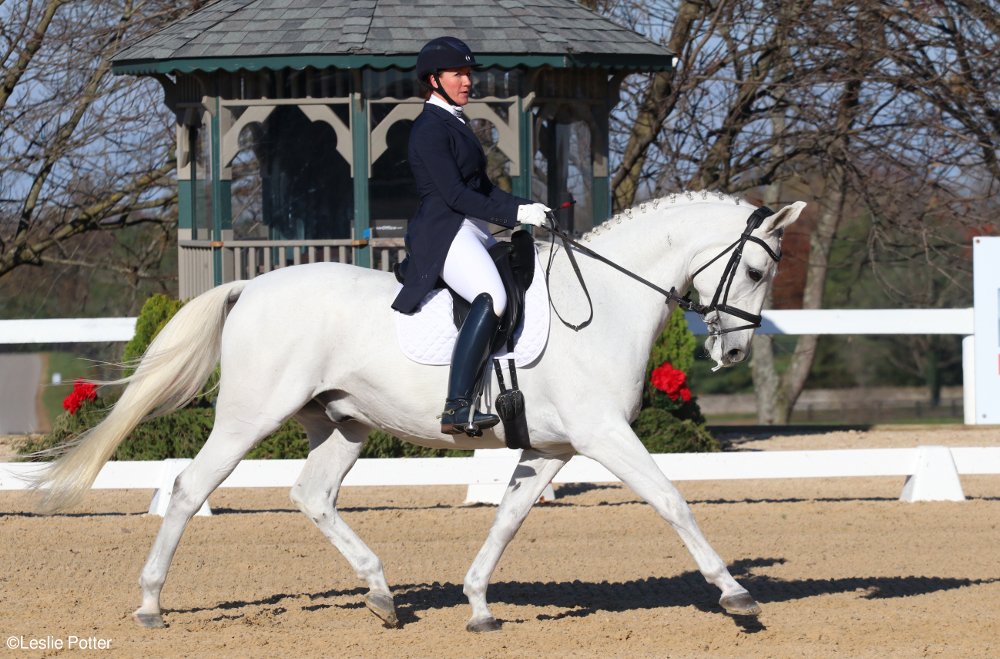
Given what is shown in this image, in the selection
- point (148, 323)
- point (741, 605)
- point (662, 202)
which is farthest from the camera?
point (148, 323)

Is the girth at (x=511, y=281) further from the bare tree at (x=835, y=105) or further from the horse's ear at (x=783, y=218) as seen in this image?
the bare tree at (x=835, y=105)

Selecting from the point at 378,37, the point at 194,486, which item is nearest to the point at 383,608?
the point at 194,486

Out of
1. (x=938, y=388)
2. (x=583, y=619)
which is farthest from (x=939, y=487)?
(x=938, y=388)

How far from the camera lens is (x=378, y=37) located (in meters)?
13.0

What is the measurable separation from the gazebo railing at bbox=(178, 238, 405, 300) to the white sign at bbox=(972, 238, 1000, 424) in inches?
204

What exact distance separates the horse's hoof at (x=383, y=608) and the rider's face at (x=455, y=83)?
2218 mm

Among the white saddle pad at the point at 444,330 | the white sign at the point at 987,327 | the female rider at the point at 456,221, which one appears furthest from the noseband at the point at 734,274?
the white sign at the point at 987,327

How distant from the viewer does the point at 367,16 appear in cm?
1355

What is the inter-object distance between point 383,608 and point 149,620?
103 cm

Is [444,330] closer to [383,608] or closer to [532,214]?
[532,214]

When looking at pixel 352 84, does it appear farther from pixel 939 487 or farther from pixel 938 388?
pixel 938 388

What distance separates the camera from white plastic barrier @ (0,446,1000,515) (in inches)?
380

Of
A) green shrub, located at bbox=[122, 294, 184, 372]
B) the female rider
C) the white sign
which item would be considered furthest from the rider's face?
green shrub, located at bbox=[122, 294, 184, 372]

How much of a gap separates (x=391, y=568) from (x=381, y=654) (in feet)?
7.15
